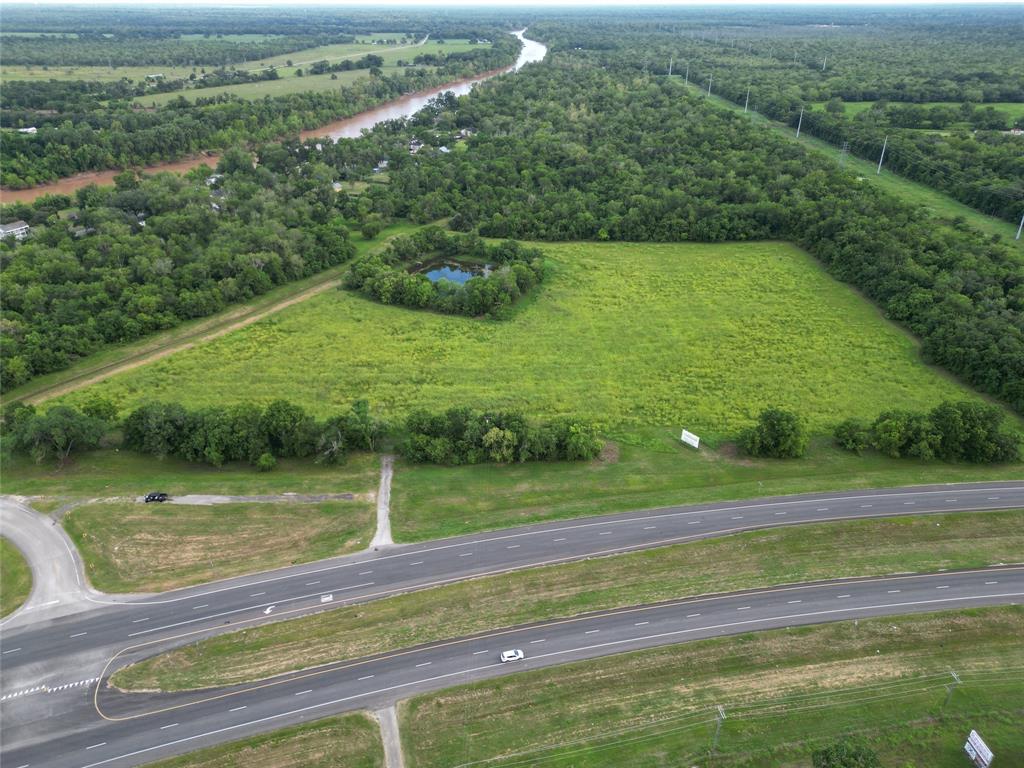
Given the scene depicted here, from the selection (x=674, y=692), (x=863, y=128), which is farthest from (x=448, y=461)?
(x=863, y=128)

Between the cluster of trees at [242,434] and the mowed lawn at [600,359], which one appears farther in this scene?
the mowed lawn at [600,359]

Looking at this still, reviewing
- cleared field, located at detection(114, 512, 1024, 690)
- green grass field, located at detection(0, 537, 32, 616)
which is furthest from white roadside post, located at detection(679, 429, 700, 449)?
green grass field, located at detection(0, 537, 32, 616)

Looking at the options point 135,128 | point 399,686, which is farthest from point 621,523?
point 135,128

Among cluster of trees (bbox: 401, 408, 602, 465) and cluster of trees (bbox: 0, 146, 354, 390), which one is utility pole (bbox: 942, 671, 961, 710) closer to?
cluster of trees (bbox: 401, 408, 602, 465)

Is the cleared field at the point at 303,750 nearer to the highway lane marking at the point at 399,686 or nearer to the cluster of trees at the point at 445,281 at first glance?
the highway lane marking at the point at 399,686

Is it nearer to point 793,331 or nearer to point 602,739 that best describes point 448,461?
point 602,739

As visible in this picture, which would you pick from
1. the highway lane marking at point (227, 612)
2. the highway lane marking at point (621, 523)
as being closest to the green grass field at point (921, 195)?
the highway lane marking at point (621, 523)

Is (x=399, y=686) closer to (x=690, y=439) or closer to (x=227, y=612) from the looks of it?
(x=227, y=612)
